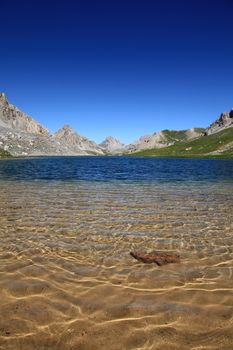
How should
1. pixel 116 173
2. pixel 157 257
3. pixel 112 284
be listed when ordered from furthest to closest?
pixel 116 173 → pixel 157 257 → pixel 112 284

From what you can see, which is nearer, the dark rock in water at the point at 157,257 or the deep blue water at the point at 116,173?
the dark rock in water at the point at 157,257

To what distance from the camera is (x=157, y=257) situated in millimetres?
10211

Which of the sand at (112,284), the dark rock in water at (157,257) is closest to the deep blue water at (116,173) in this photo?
the sand at (112,284)

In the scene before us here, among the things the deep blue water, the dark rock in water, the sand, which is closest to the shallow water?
the sand

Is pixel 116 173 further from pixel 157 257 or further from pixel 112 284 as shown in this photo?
pixel 112 284

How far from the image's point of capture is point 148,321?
6453 mm

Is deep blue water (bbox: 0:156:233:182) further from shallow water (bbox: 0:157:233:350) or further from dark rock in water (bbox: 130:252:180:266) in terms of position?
dark rock in water (bbox: 130:252:180:266)

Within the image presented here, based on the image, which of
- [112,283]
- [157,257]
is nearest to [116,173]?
[157,257]

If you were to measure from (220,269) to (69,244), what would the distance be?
600 cm

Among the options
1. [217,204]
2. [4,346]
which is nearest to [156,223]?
[217,204]

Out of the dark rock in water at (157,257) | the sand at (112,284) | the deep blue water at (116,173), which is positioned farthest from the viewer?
the deep blue water at (116,173)

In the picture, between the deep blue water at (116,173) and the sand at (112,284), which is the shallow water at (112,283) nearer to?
the sand at (112,284)

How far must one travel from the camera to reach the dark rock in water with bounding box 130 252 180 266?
32.8 ft

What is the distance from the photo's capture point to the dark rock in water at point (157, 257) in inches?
393
